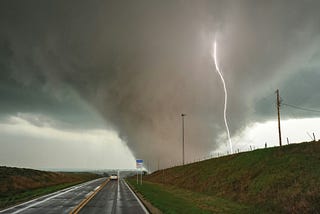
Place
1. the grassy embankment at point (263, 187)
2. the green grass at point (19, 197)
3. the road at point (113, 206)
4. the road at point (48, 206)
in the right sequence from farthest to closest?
the green grass at point (19, 197) < the grassy embankment at point (263, 187) < the road at point (48, 206) < the road at point (113, 206)

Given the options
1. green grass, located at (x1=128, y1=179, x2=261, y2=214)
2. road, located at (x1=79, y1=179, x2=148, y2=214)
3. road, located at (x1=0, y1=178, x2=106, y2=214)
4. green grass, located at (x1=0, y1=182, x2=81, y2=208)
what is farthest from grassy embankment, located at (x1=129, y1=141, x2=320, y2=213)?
green grass, located at (x1=0, y1=182, x2=81, y2=208)

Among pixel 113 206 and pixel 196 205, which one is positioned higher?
pixel 113 206

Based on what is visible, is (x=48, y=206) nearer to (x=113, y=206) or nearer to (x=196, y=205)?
(x=113, y=206)

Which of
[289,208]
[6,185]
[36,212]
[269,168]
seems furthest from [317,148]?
[6,185]

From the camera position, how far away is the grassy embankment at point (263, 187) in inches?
682

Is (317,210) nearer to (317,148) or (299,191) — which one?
(299,191)

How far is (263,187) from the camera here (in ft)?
76.3

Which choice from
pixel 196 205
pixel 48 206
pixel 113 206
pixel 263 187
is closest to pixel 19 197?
pixel 48 206

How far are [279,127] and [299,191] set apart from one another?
18.9 meters

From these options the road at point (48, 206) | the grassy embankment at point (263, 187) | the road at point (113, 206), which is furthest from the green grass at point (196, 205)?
the road at point (48, 206)

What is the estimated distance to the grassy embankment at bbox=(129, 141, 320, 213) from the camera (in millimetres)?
17328

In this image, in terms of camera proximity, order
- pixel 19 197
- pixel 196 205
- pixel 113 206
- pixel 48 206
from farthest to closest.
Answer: pixel 19 197 → pixel 196 205 → pixel 48 206 → pixel 113 206

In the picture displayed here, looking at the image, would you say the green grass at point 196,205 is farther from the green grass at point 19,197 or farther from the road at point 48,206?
the green grass at point 19,197

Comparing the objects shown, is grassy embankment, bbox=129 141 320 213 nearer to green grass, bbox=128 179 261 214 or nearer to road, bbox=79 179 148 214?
green grass, bbox=128 179 261 214
